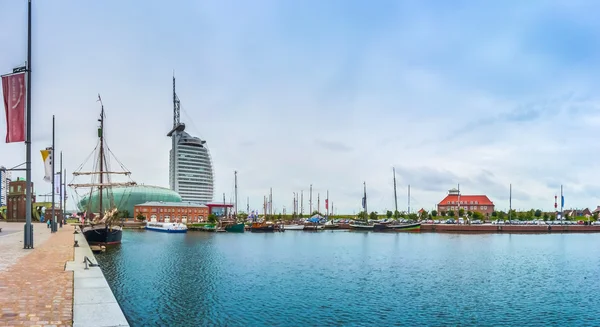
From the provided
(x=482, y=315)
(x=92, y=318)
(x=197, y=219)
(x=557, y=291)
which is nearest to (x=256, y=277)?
(x=482, y=315)

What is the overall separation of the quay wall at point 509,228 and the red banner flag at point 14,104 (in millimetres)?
121790

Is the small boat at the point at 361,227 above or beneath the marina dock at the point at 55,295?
beneath

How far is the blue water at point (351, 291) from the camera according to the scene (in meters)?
25.1

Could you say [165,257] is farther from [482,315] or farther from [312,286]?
[482,315]

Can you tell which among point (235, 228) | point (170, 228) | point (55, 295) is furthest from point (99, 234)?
point (235, 228)

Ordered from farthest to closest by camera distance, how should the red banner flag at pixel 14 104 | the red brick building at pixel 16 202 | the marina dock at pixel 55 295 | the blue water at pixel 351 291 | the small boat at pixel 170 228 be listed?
the small boat at pixel 170 228, the red brick building at pixel 16 202, the red banner flag at pixel 14 104, the blue water at pixel 351 291, the marina dock at pixel 55 295

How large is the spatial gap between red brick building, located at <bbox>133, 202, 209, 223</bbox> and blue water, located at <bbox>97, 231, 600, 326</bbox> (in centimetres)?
13330

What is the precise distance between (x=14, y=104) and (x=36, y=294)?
19396 millimetres

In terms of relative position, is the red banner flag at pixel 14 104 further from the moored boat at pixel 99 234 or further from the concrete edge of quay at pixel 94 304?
the moored boat at pixel 99 234

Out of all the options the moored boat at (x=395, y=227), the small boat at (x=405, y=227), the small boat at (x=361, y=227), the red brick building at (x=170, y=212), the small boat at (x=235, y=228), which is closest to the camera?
the small boat at (x=235, y=228)

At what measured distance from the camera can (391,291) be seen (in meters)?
33.1

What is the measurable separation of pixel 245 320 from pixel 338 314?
5.11 metres

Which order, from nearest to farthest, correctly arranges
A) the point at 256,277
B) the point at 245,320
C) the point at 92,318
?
the point at 92,318 → the point at 245,320 → the point at 256,277

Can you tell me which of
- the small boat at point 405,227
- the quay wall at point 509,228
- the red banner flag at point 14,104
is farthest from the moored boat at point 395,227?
the red banner flag at point 14,104
